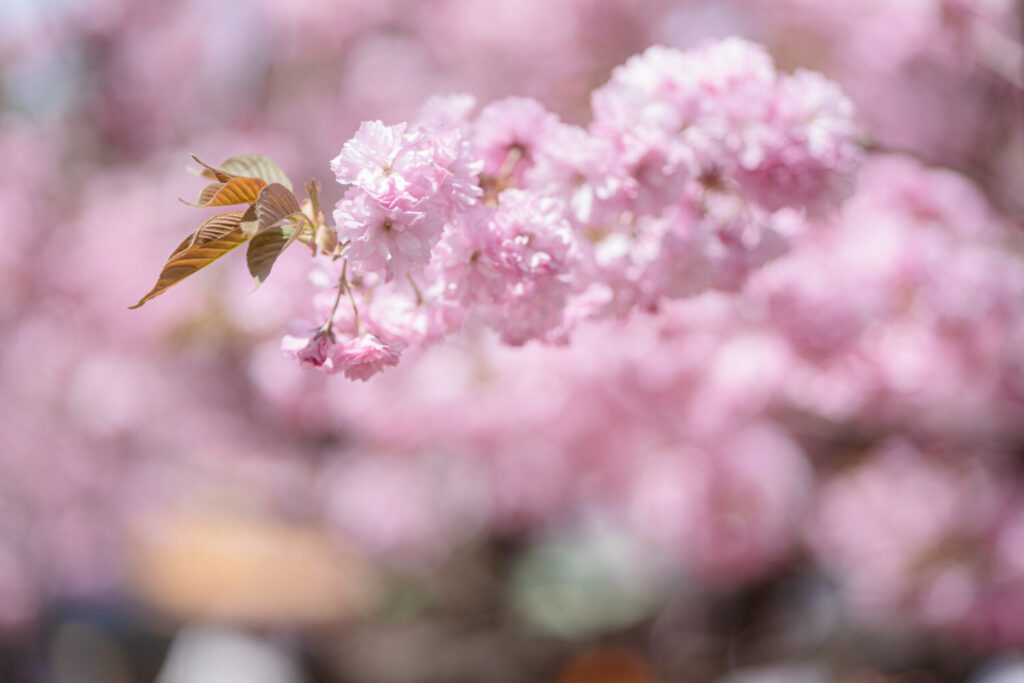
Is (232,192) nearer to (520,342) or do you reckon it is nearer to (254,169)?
(254,169)

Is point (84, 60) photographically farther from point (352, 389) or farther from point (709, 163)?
point (709, 163)

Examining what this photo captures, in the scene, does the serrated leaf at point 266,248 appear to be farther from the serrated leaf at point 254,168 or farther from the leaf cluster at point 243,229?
the serrated leaf at point 254,168

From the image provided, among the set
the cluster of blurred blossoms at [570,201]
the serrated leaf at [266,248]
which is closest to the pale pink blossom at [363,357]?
the cluster of blurred blossoms at [570,201]

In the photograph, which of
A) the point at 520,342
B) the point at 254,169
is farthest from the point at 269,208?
the point at 520,342

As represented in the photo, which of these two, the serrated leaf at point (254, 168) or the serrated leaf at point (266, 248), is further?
the serrated leaf at point (254, 168)

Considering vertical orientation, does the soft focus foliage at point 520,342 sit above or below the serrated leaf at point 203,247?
above
